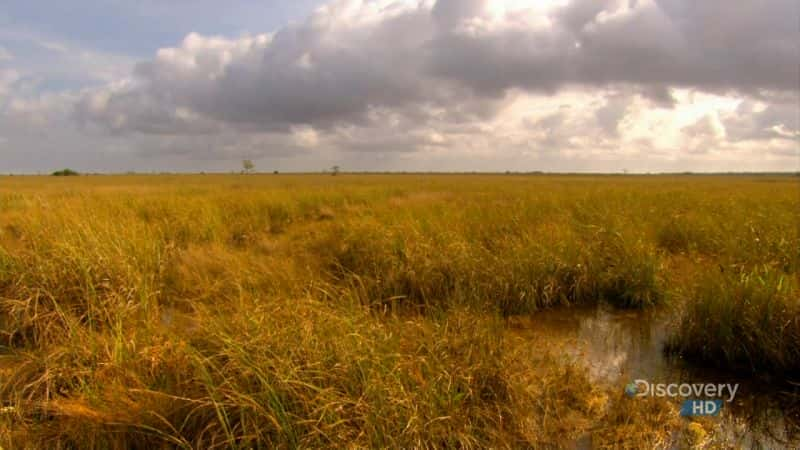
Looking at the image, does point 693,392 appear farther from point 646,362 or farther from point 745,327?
point 745,327

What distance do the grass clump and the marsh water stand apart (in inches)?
7.6

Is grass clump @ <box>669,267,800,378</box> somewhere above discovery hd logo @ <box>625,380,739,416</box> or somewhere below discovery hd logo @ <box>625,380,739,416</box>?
above

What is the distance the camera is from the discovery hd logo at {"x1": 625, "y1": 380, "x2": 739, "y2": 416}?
9.19 feet

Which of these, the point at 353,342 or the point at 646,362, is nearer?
the point at 353,342

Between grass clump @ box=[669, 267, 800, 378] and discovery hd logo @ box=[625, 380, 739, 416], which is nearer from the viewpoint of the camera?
discovery hd logo @ box=[625, 380, 739, 416]

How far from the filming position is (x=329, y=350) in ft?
8.14

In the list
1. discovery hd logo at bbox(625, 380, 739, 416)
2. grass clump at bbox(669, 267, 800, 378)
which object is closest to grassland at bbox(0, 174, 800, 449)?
grass clump at bbox(669, 267, 800, 378)

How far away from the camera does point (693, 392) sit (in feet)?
9.91

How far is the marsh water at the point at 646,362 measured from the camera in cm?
257

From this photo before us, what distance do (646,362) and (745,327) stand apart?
0.90m

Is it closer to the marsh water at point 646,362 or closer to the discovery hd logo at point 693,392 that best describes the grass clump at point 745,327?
the marsh water at point 646,362

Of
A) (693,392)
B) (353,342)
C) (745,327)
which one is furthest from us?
(745,327)

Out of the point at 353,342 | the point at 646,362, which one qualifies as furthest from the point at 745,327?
the point at 353,342

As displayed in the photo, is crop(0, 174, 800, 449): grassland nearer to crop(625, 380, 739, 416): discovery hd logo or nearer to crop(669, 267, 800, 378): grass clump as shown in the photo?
crop(669, 267, 800, 378): grass clump
